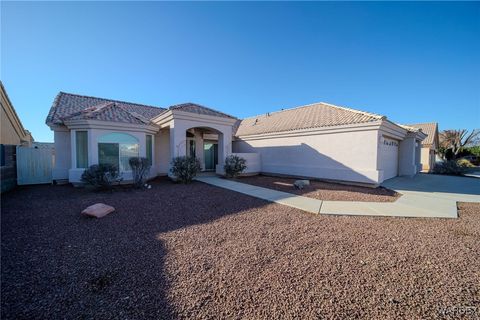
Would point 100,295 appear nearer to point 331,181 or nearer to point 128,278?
point 128,278

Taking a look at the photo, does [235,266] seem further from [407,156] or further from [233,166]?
[407,156]

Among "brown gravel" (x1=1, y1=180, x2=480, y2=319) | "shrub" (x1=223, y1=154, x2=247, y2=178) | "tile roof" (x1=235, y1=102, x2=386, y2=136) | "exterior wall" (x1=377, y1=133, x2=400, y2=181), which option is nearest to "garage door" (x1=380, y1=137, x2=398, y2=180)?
"exterior wall" (x1=377, y1=133, x2=400, y2=181)

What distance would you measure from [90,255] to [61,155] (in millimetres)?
11179

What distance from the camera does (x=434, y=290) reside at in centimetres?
296

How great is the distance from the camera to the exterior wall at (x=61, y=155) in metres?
Answer: 11.7

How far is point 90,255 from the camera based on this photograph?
3895mm

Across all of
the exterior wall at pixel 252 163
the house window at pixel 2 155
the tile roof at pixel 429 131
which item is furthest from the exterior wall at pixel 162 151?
the tile roof at pixel 429 131

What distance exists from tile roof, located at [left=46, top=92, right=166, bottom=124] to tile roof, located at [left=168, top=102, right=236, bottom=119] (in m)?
2.12

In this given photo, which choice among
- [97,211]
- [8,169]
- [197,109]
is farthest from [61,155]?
[97,211]

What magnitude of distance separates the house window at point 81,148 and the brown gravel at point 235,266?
4902 mm

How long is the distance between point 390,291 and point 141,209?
266 inches

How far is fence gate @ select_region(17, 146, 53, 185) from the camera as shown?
11.3 m

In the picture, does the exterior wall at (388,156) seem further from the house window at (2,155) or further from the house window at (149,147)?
the house window at (2,155)

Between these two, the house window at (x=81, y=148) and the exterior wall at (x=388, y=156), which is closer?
the house window at (x=81, y=148)
